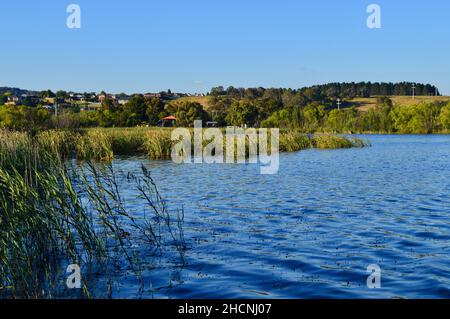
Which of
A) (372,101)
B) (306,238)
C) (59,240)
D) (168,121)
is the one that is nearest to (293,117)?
(168,121)

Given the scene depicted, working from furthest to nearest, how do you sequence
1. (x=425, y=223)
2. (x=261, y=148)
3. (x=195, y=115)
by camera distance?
(x=195, y=115) → (x=261, y=148) → (x=425, y=223)

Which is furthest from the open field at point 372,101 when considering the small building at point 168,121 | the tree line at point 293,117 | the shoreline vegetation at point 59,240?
the shoreline vegetation at point 59,240

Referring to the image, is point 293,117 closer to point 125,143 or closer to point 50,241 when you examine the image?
point 125,143

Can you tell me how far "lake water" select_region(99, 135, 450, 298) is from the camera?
921 cm

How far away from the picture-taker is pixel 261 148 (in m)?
45.0

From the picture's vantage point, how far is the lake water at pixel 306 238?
30.2 feet

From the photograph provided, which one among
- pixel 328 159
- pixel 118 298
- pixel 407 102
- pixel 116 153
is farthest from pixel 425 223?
pixel 407 102

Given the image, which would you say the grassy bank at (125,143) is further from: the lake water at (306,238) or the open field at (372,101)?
the open field at (372,101)

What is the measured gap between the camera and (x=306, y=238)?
12.8 m

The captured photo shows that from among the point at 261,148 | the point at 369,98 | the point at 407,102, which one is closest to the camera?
the point at 261,148

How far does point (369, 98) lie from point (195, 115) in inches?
3468

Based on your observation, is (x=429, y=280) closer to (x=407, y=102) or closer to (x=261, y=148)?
(x=261, y=148)

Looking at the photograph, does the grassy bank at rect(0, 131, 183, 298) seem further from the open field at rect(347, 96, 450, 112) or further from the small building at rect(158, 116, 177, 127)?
the open field at rect(347, 96, 450, 112)
